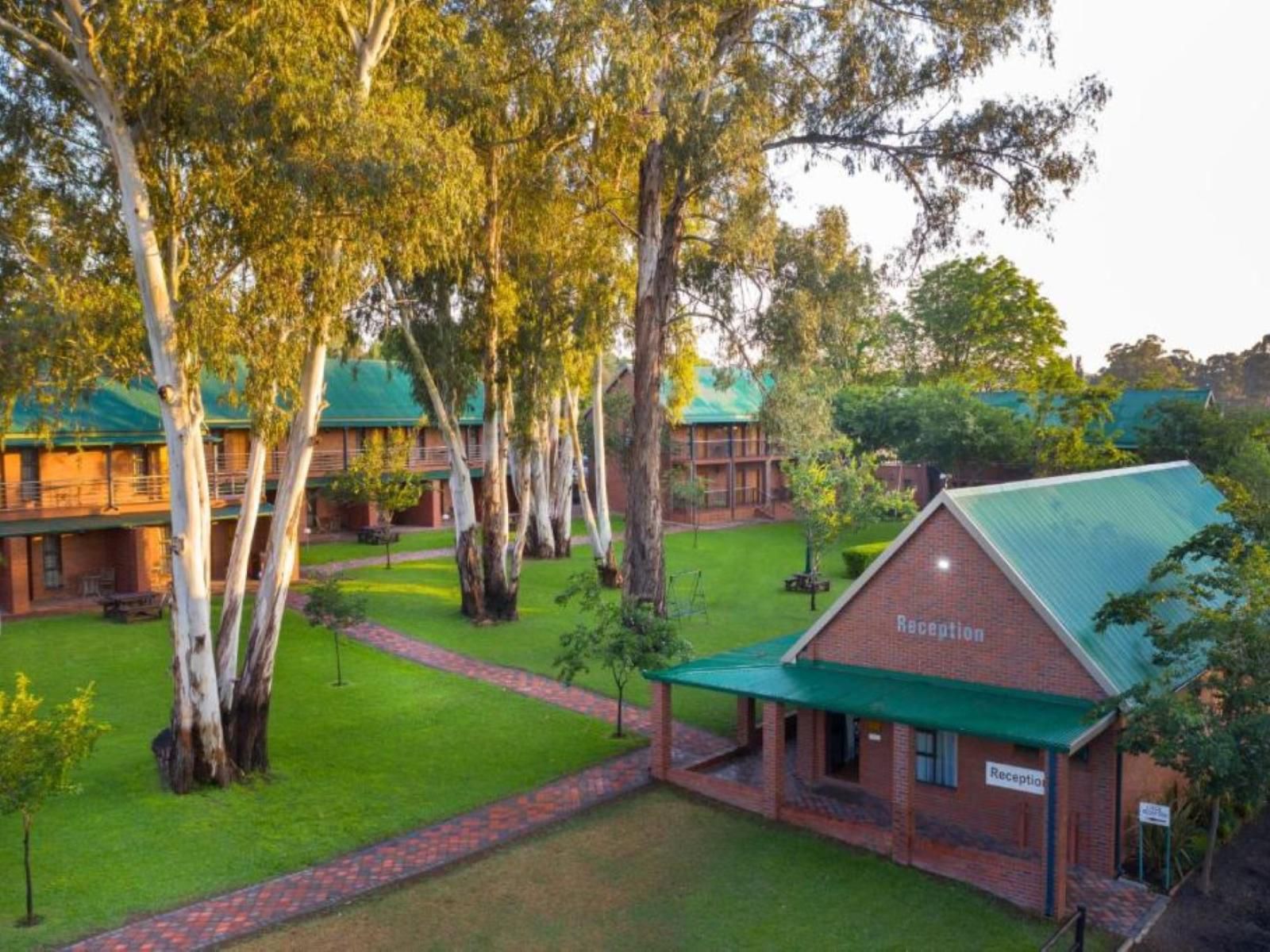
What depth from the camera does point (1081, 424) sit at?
128ft

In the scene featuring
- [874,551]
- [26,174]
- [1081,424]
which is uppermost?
[26,174]

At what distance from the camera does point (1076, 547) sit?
58.4 feet

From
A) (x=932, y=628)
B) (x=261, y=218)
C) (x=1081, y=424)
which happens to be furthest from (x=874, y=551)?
(x=261, y=218)

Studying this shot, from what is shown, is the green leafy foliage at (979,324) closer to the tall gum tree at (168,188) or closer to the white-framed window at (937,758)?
the white-framed window at (937,758)

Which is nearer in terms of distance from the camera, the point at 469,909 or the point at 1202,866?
the point at 469,909

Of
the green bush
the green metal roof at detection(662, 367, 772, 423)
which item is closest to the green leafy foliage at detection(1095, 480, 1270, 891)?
the green bush

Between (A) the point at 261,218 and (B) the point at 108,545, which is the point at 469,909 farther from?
(B) the point at 108,545

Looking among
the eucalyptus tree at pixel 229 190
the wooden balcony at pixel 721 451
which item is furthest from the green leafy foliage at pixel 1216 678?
the wooden balcony at pixel 721 451

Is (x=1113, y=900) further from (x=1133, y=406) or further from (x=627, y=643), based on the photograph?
(x=1133, y=406)

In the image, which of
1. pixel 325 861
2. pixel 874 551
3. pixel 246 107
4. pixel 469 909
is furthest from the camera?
pixel 874 551

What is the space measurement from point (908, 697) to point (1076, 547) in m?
4.55

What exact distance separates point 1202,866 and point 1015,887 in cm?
370

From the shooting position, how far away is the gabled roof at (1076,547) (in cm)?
1548

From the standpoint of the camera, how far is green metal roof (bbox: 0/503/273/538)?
2967cm
